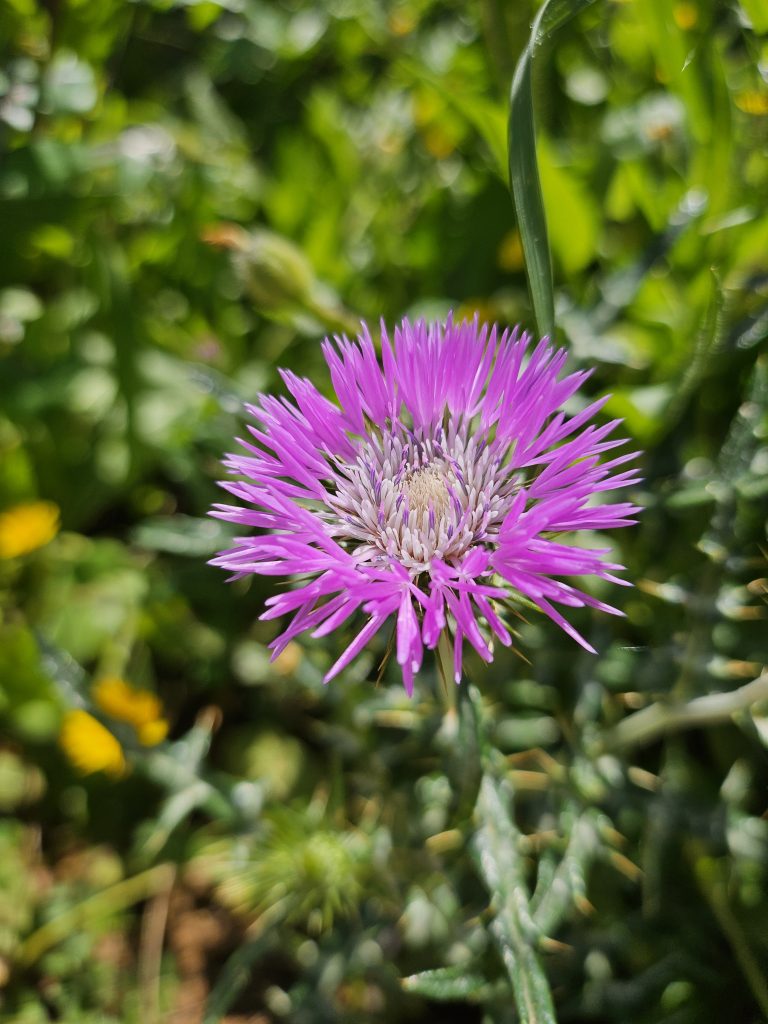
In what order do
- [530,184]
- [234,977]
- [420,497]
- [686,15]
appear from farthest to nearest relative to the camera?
[686,15]
[234,977]
[420,497]
[530,184]

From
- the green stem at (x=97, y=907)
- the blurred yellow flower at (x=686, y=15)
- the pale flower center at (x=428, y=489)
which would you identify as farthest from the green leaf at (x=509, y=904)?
the blurred yellow flower at (x=686, y=15)

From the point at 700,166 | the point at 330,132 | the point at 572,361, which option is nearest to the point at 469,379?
the point at 572,361

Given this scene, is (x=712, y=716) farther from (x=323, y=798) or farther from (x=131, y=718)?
(x=131, y=718)

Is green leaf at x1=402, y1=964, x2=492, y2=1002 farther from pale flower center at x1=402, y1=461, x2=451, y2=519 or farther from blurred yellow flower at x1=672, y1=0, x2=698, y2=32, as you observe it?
blurred yellow flower at x1=672, y1=0, x2=698, y2=32

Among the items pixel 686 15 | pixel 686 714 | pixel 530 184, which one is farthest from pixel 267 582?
pixel 686 15

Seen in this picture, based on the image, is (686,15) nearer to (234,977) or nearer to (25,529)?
(25,529)

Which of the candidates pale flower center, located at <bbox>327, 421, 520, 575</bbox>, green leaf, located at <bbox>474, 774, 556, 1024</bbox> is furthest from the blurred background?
pale flower center, located at <bbox>327, 421, 520, 575</bbox>
